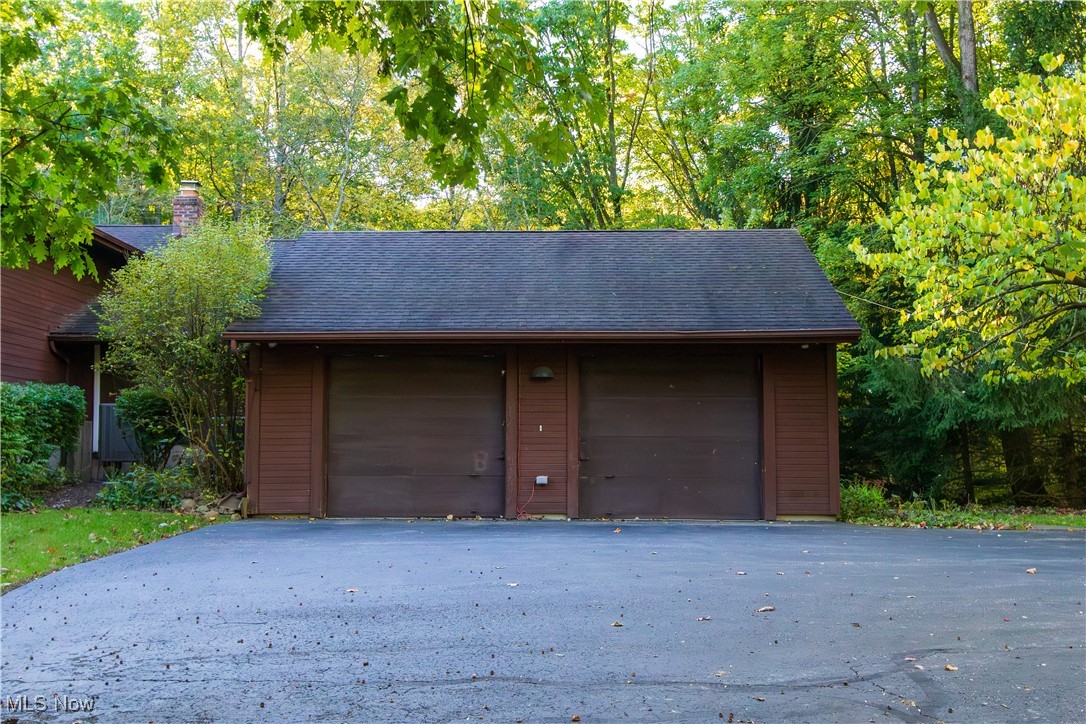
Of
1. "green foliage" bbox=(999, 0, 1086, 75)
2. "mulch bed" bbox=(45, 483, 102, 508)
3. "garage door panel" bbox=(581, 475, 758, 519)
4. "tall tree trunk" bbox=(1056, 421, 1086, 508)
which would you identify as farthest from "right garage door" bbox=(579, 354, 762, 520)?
"green foliage" bbox=(999, 0, 1086, 75)

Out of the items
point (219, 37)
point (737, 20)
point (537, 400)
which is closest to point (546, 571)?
point (537, 400)

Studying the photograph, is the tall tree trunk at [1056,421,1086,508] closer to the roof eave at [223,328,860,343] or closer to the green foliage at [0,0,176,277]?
the roof eave at [223,328,860,343]

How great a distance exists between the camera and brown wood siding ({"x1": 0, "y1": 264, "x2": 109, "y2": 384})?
1412cm

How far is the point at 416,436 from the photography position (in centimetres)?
1203

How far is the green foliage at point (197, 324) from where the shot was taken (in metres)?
11.5

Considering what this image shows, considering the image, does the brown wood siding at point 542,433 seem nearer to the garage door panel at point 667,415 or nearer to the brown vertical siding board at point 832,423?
the garage door panel at point 667,415

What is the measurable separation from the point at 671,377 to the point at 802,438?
76.5 inches

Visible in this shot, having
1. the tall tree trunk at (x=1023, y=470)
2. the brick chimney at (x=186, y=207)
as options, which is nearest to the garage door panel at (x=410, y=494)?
the brick chimney at (x=186, y=207)

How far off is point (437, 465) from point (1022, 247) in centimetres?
751

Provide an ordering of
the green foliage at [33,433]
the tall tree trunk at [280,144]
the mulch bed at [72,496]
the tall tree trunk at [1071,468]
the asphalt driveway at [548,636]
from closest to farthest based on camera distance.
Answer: the asphalt driveway at [548,636], the green foliage at [33,433], the mulch bed at [72,496], the tall tree trunk at [1071,468], the tall tree trunk at [280,144]

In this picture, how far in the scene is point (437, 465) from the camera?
1199 cm

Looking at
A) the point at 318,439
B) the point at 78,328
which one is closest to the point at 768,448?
the point at 318,439

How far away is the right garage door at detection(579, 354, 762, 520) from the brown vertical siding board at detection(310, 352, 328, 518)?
354 centimetres

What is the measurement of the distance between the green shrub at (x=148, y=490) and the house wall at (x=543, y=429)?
3.23ft
